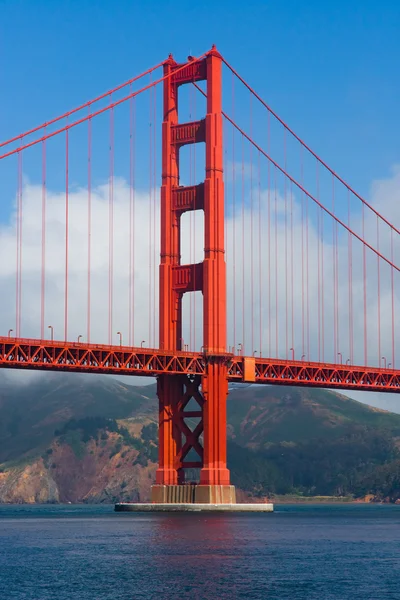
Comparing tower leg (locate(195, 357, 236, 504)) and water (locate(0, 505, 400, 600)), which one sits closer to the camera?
water (locate(0, 505, 400, 600))

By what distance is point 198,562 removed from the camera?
64250 mm

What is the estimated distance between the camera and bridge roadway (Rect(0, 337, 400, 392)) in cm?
10425

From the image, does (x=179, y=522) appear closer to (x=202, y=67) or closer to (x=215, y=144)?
(x=215, y=144)

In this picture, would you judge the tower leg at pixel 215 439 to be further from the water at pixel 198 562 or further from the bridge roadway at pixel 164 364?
the water at pixel 198 562

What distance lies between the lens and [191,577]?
58312 mm

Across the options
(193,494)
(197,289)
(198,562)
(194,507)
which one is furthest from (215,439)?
(198,562)

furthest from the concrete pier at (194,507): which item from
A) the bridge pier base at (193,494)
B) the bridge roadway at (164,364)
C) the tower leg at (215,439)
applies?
the bridge roadway at (164,364)

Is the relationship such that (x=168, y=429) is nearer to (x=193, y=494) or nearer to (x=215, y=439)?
(x=215, y=439)

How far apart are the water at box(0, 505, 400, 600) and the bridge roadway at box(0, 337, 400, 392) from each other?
14130 mm

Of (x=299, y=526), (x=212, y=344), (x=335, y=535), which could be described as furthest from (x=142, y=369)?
(x=335, y=535)

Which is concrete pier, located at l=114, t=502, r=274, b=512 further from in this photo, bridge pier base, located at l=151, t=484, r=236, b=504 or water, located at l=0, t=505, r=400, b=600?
water, located at l=0, t=505, r=400, b=600

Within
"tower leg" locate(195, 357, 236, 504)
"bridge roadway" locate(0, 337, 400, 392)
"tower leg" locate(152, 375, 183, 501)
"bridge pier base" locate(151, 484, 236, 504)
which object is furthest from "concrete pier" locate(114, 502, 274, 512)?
"bridge roadway" locate(0, 337, 400, 392)

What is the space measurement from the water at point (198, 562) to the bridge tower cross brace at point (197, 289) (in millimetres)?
16265

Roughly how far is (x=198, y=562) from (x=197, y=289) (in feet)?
170
